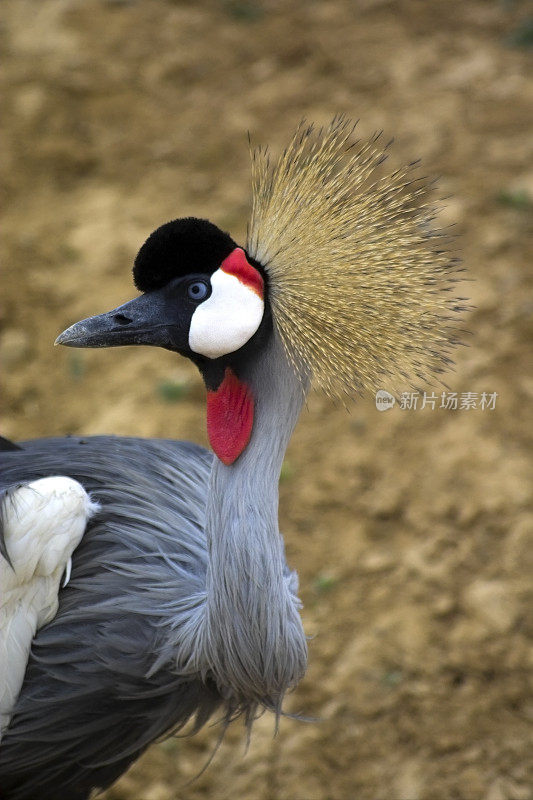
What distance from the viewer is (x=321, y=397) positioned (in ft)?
8.05

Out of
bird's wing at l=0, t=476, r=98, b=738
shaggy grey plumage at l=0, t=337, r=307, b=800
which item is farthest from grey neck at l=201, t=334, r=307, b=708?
bird's wing at l=0, t=476, r=98, b=738

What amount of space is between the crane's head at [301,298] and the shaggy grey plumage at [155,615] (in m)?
0.04

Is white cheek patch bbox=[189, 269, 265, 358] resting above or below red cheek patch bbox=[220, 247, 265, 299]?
below

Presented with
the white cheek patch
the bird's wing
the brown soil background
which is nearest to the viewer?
the white cheek patch

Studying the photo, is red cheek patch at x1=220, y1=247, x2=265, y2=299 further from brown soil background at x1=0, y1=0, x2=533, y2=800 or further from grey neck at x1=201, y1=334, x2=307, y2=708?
brown soil background at x1=0, y1=0, x2=533, y2=800

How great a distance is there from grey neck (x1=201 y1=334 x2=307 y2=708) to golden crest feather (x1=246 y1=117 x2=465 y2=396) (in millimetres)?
54

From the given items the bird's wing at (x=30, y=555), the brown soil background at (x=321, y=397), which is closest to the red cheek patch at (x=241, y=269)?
the bird's wing at (x=30, y=555)

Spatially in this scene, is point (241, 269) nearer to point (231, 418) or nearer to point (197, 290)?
point (197, 290)

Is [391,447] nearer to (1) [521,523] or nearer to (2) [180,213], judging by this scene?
(1) [521,523]

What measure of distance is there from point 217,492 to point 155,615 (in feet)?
0.79

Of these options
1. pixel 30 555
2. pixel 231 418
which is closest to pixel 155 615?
pixel 30 555

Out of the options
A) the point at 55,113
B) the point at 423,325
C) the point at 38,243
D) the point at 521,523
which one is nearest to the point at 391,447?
the point at 521,523

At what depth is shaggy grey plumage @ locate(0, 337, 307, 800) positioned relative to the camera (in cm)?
116

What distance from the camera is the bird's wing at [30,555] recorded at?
1.21 meters
